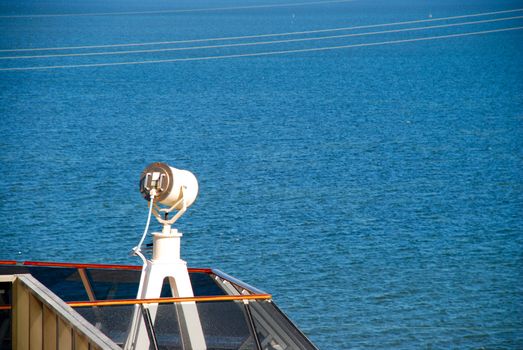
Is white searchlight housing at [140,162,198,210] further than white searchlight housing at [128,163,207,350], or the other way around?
white searchlight housing at [140,162,198,210]

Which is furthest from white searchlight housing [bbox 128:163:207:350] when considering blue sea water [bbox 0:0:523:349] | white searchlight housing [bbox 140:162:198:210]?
blue sea water [bbox 0:0:523:349]

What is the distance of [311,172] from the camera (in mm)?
38188

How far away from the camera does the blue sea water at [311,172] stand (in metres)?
24.2

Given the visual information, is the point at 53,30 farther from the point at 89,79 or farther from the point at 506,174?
the point at 506,174

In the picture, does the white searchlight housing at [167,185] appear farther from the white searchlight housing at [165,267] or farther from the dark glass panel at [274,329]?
the dark glass panel at [274,329]

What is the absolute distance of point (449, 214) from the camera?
32688mm

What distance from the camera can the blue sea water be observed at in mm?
24219

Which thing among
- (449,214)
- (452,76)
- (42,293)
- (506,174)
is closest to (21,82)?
(452,76)

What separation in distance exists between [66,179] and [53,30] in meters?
58.3

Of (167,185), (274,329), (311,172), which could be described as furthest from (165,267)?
(311,172)

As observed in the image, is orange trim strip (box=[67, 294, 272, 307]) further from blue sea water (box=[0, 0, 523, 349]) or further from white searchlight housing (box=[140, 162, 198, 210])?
blue sea water (box=[0, 0, 523, 349])

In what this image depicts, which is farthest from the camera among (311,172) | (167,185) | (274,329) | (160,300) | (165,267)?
(311,172)

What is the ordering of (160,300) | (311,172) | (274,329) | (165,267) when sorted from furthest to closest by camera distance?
(311,172) < (165,267) < (274,329) < (160,300)

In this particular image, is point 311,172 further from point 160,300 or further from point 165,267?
point 160,300
